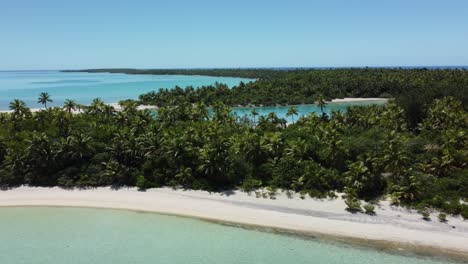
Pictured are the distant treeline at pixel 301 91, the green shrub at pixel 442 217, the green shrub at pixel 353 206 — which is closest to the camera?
the green shrub at pixel 442 217

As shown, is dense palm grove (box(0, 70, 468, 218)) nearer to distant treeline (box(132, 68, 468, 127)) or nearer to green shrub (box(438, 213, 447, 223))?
green shrub (box(438, 213, 447, 223))

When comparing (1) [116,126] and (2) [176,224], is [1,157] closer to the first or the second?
(1) [116,126]

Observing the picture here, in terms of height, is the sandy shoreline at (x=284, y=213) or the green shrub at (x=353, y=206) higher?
the green shrub at (x=353, y=206)

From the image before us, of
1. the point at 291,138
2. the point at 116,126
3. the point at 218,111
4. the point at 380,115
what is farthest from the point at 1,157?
the point at 380,115

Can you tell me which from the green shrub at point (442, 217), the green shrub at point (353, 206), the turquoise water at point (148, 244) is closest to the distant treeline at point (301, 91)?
the turquoise water at point (148, 244)

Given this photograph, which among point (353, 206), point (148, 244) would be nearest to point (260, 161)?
point (353, 206)

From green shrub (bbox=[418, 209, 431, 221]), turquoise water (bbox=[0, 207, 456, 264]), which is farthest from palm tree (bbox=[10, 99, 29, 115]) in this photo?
green shrub (bbox=[418, 209, 431, 221])

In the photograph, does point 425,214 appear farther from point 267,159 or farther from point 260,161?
point 260,161

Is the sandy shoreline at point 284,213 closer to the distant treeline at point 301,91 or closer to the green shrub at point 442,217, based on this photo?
the green shrub at point 442,217
